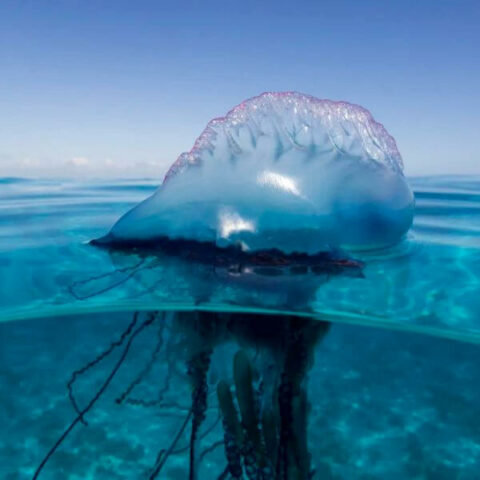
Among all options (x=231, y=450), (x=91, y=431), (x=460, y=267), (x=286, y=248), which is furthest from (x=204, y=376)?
(x=91, y=431)

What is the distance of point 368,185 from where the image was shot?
3385 millimetres

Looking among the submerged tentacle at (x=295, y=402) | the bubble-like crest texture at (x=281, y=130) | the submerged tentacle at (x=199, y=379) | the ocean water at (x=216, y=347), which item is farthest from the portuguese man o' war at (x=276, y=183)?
the submerged tentacle at (x=199, y=379)

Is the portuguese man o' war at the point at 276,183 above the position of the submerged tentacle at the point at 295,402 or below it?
above

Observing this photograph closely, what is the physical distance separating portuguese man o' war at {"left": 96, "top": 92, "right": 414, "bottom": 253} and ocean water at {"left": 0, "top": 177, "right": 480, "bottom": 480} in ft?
2.04

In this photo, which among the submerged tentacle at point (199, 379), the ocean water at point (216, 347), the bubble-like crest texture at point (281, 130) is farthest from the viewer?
the ocean water at point (216, 347)

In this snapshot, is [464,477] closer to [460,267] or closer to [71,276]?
[460,267]

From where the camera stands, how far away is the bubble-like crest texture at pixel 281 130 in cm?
329

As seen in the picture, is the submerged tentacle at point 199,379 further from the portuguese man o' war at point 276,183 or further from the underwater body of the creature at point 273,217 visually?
the portuguese man o' war at point 276,183

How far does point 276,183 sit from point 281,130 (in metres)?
0.43

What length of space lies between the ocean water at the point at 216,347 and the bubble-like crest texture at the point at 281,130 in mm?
1080

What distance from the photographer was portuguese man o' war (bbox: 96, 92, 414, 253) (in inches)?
127

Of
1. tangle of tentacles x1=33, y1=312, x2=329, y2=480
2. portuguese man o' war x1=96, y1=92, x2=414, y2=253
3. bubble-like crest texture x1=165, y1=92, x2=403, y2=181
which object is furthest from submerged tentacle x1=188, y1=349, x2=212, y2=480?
bubble-like crest texture x1=165, y1=92, x2=403, y2=181

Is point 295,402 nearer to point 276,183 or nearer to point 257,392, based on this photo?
point 257,392

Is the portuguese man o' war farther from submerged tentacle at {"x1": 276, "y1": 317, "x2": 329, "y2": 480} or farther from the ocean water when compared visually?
submerged tentacle at {"x1": 276, "y1": 317, "x2": 329, "y2": 480}
